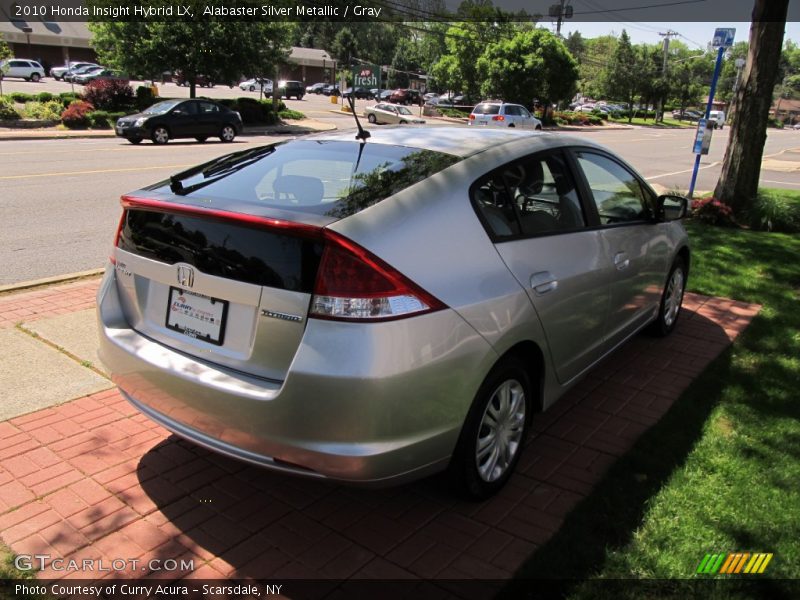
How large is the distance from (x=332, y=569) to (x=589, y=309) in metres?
2.02

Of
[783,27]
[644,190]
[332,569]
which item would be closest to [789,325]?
[644,190]

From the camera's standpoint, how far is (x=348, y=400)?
249 cm

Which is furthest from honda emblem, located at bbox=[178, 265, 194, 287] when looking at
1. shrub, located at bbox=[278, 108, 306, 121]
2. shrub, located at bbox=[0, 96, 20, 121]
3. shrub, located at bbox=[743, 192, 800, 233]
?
shrub, located at bbox=[278, 108, 306, 121]

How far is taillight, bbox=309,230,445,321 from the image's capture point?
251 centimetres

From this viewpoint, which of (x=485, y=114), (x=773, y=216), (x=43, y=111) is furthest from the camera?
(x=485, y=114)

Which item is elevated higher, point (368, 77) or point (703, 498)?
point (368, 77)

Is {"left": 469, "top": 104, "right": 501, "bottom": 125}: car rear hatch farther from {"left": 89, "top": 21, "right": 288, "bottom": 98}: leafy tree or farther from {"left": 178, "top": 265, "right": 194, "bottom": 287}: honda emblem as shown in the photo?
{"left": 178, "top": 265, "right": 194, "bottom": 287}: honda emblem

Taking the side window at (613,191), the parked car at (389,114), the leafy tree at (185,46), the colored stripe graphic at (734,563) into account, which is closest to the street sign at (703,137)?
the side window at (613,191)

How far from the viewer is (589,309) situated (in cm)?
380

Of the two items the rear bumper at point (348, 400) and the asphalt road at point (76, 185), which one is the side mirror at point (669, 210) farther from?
the asphalt road at point (76, 185)

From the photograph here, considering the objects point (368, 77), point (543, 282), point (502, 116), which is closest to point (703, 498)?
point (543, 282)

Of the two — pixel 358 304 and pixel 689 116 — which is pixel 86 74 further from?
pixel 689 116

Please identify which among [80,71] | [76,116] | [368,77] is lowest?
[76,116]

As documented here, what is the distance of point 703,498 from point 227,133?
24.2 metres
